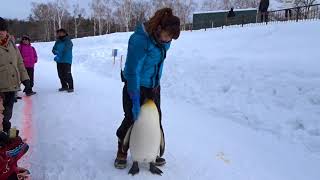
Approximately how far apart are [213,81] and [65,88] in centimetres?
385

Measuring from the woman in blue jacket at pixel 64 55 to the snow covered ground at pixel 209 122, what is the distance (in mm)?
446

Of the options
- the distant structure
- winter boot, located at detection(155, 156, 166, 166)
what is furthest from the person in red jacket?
the distant structure

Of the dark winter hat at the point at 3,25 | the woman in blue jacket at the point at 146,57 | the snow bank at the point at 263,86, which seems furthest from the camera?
the snow bank at the point at 263,86

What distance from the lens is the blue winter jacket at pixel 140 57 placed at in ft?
14.6

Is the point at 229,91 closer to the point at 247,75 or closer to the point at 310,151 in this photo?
the point at 247,75

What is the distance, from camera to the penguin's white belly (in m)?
4.68

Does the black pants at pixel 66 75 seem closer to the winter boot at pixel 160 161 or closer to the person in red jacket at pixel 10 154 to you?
the winter boot at pixel 160 161

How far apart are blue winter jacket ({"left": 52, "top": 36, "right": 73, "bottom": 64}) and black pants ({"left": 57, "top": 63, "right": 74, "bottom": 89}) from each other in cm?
14

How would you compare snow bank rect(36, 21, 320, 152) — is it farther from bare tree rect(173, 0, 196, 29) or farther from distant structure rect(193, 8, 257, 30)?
bare tree rect(173, 0, 196, 29)

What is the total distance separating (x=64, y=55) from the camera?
36.4 feet

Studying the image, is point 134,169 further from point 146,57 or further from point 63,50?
point 63,50

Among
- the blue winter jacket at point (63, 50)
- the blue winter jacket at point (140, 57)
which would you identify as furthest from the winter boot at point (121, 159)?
the blue winter jacket at point (63, 50)

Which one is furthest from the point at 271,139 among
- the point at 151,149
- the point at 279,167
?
the point at 151,149

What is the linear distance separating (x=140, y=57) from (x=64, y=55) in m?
7.01
